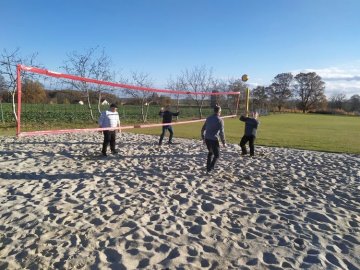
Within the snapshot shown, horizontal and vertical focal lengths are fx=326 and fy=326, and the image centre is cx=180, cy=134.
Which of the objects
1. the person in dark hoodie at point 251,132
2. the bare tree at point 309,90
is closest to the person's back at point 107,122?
the person in dark hoodie at point 251,132

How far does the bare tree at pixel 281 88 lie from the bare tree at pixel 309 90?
1.93m

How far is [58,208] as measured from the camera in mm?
4977

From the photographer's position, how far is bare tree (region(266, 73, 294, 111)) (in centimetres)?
7762

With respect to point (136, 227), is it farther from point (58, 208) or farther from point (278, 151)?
point (278, 151)

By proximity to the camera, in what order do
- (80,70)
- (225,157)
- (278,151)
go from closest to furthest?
(225,157), (278,151), (80,70)

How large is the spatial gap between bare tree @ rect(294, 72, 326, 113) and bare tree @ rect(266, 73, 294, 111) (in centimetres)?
193

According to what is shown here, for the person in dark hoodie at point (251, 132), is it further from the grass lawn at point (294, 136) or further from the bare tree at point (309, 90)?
the bare tree at point (309, 90)

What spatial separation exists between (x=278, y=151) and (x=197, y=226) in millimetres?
6889

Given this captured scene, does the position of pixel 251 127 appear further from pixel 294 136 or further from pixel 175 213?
A: pixel 294 136

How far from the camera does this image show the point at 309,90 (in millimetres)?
76438

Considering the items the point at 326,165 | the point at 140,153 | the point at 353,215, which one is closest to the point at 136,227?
the point at 353,215

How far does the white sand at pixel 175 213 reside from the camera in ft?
11.7

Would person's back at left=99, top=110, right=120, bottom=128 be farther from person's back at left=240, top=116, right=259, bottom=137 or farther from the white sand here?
person's back at left=240, top=116, right=259, bottom=137

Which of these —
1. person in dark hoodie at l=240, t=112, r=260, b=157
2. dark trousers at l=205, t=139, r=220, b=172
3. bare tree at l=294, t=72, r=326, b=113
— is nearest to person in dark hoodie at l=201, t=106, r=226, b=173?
dark trousers at l=205, t=139, r=220, b=172
